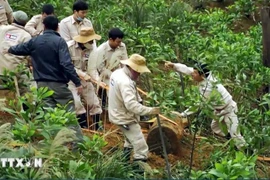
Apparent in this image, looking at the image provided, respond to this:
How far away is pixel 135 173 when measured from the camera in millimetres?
8469

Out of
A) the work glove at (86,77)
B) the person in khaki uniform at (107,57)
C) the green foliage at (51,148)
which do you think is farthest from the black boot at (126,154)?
the person in khaki uniform at (107,57)

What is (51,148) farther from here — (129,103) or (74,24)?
(74,24)

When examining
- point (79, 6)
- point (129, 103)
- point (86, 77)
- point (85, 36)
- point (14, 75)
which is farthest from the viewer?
point (79, 6)

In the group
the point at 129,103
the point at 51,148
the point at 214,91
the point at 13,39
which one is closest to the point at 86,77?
the point at 13,39

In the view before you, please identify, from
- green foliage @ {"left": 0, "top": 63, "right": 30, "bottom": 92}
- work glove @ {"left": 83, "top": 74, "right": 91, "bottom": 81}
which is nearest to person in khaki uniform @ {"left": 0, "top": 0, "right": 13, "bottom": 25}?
green foliage @ {"left": 0, "top": 63, "right": 30, "bottom": 92}

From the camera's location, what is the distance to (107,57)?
33.8 ft

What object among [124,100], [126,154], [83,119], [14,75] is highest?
[124,100]

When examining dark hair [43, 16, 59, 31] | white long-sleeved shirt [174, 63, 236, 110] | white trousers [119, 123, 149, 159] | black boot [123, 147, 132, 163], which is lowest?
black boot [123, 147, 132, 163]

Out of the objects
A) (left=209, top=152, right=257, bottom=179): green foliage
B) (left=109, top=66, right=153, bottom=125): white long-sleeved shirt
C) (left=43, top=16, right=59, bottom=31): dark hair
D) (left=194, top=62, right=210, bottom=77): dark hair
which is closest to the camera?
(left=209, top=152, right=257, bottom=179): green foliage

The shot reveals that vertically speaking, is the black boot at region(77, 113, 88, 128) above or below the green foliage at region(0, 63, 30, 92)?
below

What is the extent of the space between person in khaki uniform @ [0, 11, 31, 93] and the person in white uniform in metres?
1.85

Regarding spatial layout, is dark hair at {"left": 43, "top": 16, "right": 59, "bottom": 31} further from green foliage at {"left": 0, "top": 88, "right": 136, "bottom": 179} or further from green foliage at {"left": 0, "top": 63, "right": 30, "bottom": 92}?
green foliage at {"left": 0, "top": 88, "right": 136, "bottom": 179}

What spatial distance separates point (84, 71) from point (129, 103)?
1957mm

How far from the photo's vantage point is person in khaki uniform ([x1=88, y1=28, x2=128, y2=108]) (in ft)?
33.1
